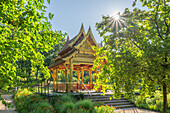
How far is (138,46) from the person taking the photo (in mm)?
5203

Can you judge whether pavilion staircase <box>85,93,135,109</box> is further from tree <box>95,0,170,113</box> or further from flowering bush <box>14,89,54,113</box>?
tree <box>95,0,170,113</box>

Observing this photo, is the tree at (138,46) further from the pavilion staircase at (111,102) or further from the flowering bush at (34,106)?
the pavilion staircase at (111,102)

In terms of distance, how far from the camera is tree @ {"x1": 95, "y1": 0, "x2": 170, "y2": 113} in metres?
4.42

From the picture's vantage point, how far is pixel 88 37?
16188 millimetres

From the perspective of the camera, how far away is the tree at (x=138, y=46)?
442 cm

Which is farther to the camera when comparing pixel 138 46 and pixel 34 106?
pixel 34 106

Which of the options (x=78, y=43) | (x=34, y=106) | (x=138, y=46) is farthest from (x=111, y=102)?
(x=138, y=46)

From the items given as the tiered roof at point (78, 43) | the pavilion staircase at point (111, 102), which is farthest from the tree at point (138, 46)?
the tiered roof at point (78, 43)

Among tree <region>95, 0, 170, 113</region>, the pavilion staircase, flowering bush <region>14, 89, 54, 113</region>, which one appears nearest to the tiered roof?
the pavilion staircase

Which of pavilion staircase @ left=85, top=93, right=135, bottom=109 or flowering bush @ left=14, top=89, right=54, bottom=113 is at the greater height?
flowering bush @ left=14, top=89, right=54, bottom=113

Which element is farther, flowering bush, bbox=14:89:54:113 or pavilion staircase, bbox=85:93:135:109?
pavilion staircase, bbox=85:93:135:109

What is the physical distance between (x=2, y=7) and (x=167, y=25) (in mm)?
5195

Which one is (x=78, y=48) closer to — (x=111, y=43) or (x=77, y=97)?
(x=77, y=97)

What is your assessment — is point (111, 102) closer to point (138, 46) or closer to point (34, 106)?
point (34, 106)
